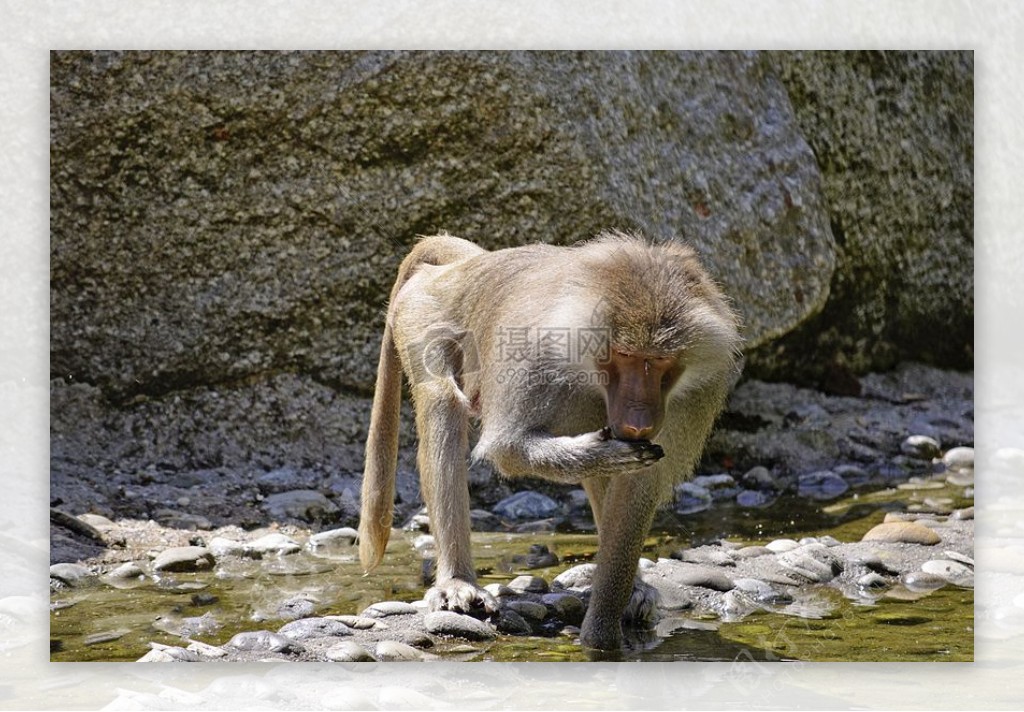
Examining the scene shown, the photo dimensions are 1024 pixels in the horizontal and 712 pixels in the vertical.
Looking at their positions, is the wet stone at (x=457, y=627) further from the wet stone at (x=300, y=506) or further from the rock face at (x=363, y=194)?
the rock face at (x=363, y=194)

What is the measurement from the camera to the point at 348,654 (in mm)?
4742

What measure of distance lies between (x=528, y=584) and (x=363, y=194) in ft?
6.02

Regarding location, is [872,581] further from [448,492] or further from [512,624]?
[448,492]

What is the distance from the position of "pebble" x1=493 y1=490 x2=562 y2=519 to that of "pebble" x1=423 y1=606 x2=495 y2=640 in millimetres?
1427

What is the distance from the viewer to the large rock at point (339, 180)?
5.79 meters

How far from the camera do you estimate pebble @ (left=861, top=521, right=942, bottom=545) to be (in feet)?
18.9

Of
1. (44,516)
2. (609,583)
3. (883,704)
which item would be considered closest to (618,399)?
(609,583)

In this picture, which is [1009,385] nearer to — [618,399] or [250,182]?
[618,399]

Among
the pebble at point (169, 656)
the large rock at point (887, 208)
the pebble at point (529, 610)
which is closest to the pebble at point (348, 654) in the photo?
the pebble at point (169, 656)

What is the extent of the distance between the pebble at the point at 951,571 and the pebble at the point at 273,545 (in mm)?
2362

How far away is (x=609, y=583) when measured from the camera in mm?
4895

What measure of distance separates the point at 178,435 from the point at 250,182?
1.06 metres

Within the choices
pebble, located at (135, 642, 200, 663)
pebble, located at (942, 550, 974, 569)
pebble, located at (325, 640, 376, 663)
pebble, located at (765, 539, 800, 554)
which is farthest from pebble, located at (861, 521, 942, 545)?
pebble, located at (135, 642, 200, 663)

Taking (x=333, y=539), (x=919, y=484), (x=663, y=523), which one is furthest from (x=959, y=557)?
(x=333, y=539)
